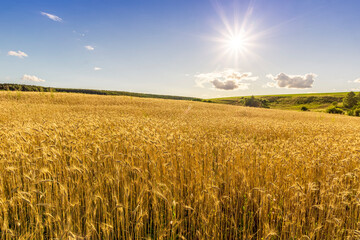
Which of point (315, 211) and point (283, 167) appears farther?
point (283, 167)

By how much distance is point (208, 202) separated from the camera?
8.01 feet

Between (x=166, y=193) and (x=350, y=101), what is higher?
(x=350, y=101)

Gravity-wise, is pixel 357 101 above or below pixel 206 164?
above

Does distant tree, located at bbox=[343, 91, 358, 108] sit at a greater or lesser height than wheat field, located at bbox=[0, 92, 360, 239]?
greater

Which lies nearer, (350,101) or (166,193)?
(166,193)

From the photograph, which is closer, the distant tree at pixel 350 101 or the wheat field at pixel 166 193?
the wheat field at pixel 166 193

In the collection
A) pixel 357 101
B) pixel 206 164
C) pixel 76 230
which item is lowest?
pixel 76 230

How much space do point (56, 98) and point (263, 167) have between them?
24.9m

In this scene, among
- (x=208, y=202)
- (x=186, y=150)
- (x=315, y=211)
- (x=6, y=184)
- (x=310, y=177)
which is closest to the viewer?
(x=208, y=202)

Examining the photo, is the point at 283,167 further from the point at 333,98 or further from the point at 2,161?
the point at 333,98

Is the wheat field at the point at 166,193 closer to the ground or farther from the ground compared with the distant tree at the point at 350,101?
closer to the ground

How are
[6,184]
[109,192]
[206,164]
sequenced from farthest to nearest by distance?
1. [206,164]
2. [6,184]
3. [109,192]

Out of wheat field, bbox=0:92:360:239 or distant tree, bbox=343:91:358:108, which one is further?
distant tree, bbox=343:91:358:108

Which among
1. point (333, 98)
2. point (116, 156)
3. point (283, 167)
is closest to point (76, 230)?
point (116, 156)
